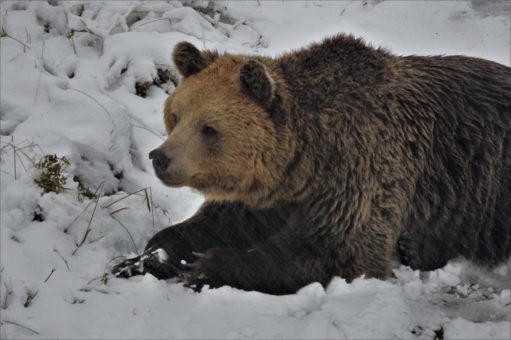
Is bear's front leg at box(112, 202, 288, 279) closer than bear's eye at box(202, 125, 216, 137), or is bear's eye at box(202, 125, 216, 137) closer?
bear's eye at box(202, 125, 216, 137)

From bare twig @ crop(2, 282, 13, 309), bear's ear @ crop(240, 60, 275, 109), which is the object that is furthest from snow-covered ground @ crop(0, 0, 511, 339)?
bear's ear @ crop(240, 60, 275, 109)

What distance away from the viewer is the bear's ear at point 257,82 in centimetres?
420

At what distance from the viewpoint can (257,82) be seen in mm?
4219

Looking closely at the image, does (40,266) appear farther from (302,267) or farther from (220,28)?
(220,28)

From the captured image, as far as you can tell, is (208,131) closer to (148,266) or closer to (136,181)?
(148,266)

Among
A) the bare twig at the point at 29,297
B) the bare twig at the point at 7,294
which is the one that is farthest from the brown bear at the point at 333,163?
the bare twig at the point at 7,294

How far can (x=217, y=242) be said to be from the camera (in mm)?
4945

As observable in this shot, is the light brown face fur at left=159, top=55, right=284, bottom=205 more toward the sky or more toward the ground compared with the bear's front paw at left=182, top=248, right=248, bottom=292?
more toward the sky

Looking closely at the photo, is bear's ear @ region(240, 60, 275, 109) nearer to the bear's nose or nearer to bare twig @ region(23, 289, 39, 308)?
the bear's nose

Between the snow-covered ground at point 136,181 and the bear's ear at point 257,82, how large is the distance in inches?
48.1

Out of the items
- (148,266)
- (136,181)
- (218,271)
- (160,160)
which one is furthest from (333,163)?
(136,181)

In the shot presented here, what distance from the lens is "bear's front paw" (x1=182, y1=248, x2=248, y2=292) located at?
422 centimetres

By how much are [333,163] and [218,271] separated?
1.01 metres

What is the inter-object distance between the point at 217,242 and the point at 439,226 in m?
1.58
